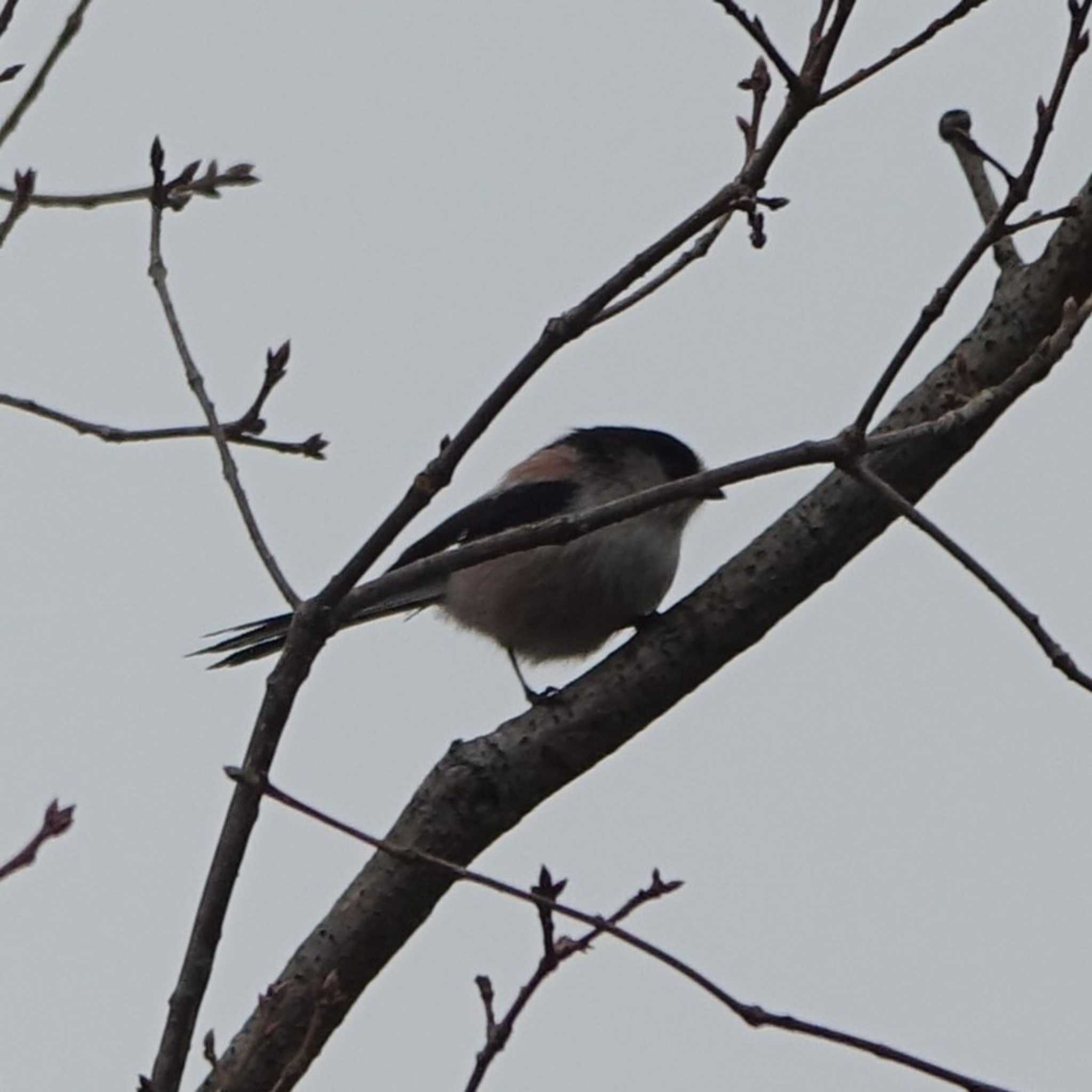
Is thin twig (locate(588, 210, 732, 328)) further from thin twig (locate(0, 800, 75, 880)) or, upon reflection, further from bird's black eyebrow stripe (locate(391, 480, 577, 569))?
bird's black eyebrow stripe (locate(391, 480, 577, 569))

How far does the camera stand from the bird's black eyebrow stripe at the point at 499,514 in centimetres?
564

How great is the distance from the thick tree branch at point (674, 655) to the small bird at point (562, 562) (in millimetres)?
1251

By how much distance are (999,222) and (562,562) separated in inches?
110

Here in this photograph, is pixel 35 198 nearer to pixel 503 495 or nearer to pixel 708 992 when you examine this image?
pixel 708 992

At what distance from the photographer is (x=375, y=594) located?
282 cm

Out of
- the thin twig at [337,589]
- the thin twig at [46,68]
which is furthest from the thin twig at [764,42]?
the thin twig at [46,68]

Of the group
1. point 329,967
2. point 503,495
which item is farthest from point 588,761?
point 503,495

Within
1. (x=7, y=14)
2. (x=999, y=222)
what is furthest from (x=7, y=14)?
(x=999, y=222)

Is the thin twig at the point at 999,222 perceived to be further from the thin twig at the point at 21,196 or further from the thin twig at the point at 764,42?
the thin twig at the point at 21,196

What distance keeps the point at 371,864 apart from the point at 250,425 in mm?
819

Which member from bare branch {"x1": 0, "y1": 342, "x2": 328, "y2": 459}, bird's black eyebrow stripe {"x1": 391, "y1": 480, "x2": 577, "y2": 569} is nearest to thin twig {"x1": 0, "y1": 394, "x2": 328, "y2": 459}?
bare branch {"x1": 0, "y1": 342, "x2": 328, "y2": 459}

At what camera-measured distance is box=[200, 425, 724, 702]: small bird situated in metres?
5.28

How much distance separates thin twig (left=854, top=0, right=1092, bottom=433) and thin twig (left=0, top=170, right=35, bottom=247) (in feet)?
3.89

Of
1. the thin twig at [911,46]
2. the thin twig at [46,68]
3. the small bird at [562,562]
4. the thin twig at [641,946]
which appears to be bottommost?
the thin twig at [641,946]
